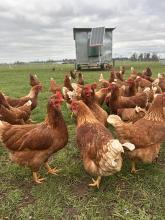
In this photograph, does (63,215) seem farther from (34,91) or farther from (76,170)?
(34,91)

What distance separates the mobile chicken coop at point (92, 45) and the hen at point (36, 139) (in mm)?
22863

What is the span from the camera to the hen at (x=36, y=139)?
171 inches

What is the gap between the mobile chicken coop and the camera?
27.1 m

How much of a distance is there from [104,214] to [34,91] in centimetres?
505

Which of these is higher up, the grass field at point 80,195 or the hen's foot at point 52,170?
the hen's foot at point 52,170

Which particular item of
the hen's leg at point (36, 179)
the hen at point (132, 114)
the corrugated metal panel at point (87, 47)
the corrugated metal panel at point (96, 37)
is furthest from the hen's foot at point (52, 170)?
the corrugated metal panel at point (87, 47)

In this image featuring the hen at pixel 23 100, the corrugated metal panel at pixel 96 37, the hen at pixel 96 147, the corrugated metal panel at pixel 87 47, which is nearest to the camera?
the hen at pixel 96 147

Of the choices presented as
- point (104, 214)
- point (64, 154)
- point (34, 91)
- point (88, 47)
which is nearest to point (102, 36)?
point (88, 47)

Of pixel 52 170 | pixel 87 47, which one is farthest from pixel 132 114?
pixel 87 47

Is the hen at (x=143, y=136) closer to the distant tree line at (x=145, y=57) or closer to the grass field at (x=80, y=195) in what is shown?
the grass field at (x=80, y=195)

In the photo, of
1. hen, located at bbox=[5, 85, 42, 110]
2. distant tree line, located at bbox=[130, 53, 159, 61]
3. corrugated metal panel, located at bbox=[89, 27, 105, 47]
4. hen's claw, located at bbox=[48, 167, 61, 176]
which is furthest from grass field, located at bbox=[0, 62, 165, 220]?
distant tree line, located at bbox=[130, 53, 159, 61]

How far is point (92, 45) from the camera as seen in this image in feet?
87.9

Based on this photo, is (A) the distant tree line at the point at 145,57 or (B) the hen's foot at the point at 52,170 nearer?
(B) the hen's foot at the point at 52,170

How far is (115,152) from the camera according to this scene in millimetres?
3646
